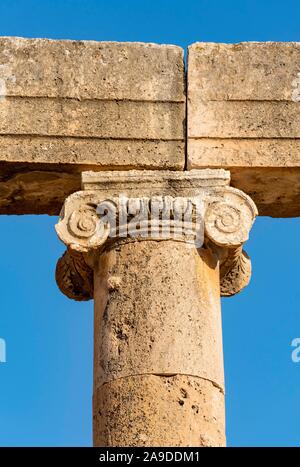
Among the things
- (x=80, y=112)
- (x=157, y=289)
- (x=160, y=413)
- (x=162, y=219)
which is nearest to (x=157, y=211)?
(x=162, y=219)

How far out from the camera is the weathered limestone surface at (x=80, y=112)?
570 inches

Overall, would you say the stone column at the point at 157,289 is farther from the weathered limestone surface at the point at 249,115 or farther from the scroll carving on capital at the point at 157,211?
the weathered limestone surface at the point at 249,115

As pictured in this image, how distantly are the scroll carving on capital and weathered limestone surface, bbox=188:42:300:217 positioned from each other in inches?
13.6

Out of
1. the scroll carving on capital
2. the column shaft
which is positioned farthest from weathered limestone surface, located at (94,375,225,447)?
the scroll carving on capital

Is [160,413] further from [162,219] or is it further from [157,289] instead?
[162,219]

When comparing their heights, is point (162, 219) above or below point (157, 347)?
above

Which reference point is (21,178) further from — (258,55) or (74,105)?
(258,55)

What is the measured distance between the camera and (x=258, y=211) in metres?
15.2

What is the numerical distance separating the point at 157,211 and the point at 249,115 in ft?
4.61

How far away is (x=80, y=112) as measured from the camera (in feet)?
48.0

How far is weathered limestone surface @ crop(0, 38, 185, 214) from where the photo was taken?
14484mm

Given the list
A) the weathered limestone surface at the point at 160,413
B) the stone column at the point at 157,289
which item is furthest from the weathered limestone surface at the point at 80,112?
the weathered limestone surface at the point at 160,413

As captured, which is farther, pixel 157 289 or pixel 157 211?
pixel 157 211

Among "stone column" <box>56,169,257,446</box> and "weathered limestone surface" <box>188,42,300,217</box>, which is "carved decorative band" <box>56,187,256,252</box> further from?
"weathered limestone surface" <box>188,42,300,217</box>
